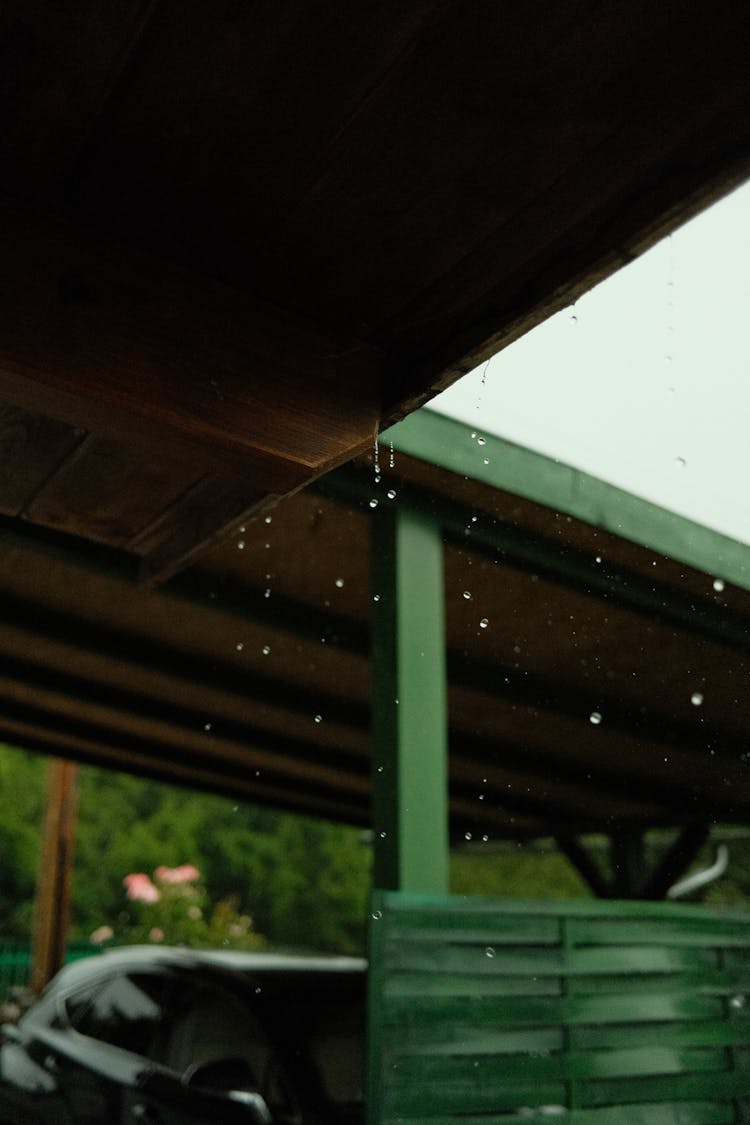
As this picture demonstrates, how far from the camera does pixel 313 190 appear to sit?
176 centimetres

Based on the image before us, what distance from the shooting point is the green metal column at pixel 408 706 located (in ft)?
11.2

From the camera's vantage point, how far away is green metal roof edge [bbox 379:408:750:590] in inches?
150

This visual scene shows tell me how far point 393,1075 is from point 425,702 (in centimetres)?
116

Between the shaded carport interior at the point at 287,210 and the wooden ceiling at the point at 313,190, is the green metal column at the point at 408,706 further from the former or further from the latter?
the wooden ceiling at the point at 313,190

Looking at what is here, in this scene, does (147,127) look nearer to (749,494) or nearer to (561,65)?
(561,65)

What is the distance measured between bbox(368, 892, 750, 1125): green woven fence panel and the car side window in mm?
1946

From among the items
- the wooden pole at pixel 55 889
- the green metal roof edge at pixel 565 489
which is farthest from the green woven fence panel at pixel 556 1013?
the wooden pole at pixel 55 889

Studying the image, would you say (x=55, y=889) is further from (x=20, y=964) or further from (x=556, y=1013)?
(x=556, y=1013)

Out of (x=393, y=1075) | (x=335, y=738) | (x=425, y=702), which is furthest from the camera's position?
(x=335, y=738)

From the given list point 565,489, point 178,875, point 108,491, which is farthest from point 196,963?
point 178,875

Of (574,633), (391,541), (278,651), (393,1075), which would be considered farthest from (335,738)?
(393,1075)

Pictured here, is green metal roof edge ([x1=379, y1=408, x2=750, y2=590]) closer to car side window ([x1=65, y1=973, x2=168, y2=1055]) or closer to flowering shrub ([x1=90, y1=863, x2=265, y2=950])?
car side window ([x1=65, y1=973, x2=168, y2=1055])

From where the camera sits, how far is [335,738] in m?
7.34

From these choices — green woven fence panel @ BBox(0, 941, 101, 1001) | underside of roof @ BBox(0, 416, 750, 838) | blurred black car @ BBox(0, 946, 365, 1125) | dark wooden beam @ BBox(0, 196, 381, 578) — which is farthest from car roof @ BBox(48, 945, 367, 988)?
green woven fence panel @ BBox(0, 941, 101, 1001)
